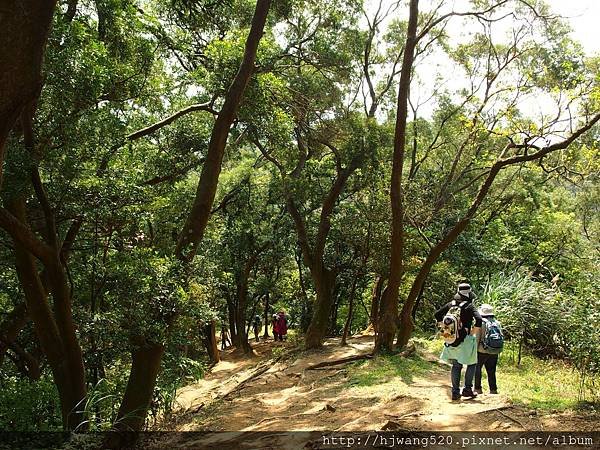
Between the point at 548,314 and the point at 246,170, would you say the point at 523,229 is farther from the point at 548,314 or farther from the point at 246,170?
the point at 246,170

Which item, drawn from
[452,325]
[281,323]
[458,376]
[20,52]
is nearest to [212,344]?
[281,323]

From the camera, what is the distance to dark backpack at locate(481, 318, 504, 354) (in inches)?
272

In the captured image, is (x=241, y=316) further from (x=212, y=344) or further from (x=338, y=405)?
(x=338, y=405)

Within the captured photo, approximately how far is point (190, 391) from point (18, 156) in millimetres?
10966

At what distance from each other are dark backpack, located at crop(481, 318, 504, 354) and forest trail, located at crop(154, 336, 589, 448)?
67 centimetres

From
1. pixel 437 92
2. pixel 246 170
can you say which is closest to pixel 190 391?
pixel 246 170

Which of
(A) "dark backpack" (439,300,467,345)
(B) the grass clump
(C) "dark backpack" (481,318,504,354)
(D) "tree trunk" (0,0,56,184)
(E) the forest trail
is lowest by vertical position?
(E) the forest trail

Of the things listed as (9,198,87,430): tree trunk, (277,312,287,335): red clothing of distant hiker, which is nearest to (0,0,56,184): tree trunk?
(9,198,87,430): tree trunk

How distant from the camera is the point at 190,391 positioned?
48.2 feet

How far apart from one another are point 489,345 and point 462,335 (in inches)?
19.9

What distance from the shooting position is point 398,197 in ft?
34.8

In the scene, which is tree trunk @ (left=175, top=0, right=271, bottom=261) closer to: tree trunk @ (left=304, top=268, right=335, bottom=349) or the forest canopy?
the forest canopy

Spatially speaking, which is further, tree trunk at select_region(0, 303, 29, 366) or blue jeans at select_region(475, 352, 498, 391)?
tree trunk at select_region(0, 303, 29, 366)

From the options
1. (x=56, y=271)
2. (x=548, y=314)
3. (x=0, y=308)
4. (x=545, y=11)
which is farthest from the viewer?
(x=545, y=11)
